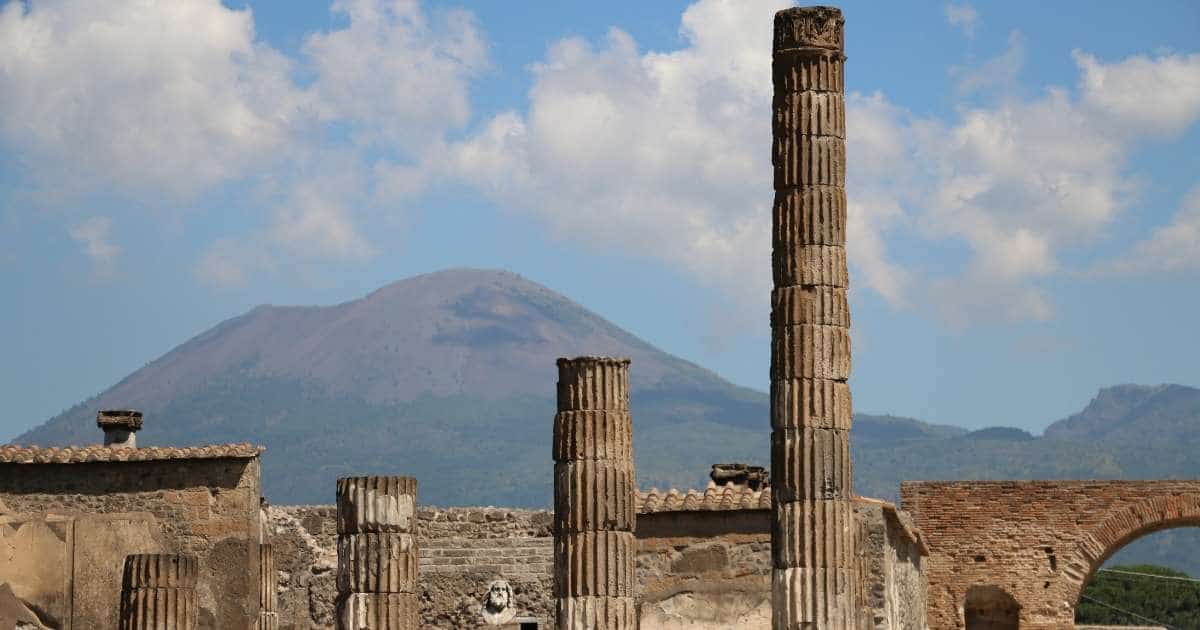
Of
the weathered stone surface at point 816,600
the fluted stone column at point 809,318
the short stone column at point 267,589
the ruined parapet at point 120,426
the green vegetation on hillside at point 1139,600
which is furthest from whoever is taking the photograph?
the green vegetation on hillside at point 1139,600

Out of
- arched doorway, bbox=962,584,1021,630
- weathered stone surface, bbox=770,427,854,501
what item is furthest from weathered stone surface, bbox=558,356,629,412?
arched doorway, bbox=962,584,1021,630

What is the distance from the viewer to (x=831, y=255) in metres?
17.3

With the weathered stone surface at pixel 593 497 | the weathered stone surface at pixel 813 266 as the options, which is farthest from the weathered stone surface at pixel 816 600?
the weathered stone surface at pixel 813 266

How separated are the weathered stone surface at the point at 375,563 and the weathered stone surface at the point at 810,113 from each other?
4369 mm

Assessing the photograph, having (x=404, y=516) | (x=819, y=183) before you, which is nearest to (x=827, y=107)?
(x=819, y=183)

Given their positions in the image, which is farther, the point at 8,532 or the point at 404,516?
the point at 8,532

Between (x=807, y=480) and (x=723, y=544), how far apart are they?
15.9 ft

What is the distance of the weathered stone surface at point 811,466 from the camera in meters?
17.0

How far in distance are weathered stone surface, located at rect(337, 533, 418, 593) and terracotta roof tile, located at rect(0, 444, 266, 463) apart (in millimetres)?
6296

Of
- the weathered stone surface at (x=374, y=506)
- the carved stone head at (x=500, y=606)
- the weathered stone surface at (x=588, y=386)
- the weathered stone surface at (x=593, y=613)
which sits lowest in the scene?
the weathered stone surface at (x=593, y=613)

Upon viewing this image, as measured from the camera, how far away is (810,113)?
17266 millimetres

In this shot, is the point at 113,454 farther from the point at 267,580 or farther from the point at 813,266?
the point at 813,266

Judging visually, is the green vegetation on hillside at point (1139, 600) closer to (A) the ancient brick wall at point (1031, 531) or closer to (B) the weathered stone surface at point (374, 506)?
(A) the ancient brick wall at point (1031, 531)

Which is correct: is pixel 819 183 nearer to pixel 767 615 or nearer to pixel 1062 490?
pixel 767 615
